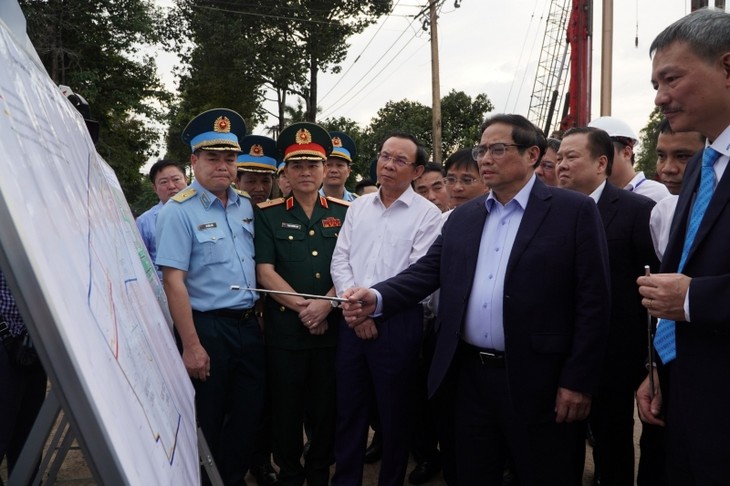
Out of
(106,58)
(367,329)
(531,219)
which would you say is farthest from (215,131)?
(106,58)

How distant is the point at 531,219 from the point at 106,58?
62.8 ft

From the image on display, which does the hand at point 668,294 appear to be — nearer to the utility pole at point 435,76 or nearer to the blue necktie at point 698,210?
the blue necktie at point 698,210

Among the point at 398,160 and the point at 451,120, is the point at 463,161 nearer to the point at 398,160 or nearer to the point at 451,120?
the point at 398,160

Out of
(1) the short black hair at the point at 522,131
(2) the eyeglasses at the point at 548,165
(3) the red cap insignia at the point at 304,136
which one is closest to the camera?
(1) the short black hair at the point at 522,131

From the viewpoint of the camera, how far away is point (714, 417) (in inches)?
59.2

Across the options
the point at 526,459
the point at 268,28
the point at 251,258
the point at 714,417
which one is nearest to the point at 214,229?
the point at 251,258

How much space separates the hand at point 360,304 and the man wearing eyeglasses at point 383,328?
0.18 m

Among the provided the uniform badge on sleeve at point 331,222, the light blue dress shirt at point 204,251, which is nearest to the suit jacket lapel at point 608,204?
the uniform badge on sleeve at point 331,222

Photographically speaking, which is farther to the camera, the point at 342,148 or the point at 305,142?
the point at 342,148

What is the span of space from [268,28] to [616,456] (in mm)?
20027

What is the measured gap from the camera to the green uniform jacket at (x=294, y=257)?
3.05 m

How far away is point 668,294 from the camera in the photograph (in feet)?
5.05

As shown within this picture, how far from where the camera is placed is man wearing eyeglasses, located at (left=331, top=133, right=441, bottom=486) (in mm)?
2918

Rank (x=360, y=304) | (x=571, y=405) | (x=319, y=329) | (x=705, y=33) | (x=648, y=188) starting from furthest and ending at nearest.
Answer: (x=648, y=188)
(x=319, y=329)
(x=360, y=304)
(x=571, y=405)
(x=705, y=33)
